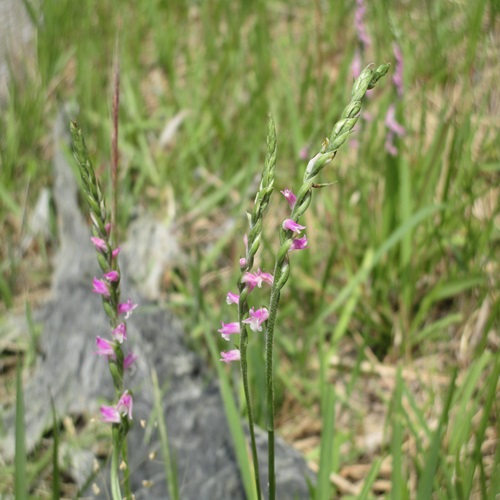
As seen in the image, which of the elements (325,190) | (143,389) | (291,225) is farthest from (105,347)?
(325,190)

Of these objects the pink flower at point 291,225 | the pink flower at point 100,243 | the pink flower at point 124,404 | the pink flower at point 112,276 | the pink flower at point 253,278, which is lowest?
the pink flower at point 124,404

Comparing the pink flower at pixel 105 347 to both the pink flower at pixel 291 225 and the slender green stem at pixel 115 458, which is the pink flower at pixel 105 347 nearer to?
the slender green stem at pixel 115 458

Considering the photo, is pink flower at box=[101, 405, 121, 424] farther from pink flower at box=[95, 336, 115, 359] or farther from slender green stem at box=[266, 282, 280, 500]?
slender green stem at box=[266, 282, 280, 500]

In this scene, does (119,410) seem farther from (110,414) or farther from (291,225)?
(291,225)

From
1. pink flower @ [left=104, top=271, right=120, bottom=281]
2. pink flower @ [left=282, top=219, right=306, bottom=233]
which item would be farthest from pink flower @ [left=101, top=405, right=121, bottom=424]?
pink flower @ [left=282, top=219, right=306, bottom=233]

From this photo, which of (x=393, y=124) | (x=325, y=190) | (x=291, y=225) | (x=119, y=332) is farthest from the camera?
(x=325, y=190)

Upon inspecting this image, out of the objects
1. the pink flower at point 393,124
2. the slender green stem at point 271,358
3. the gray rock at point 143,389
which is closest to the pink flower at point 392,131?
the pink flower at point 393,124
